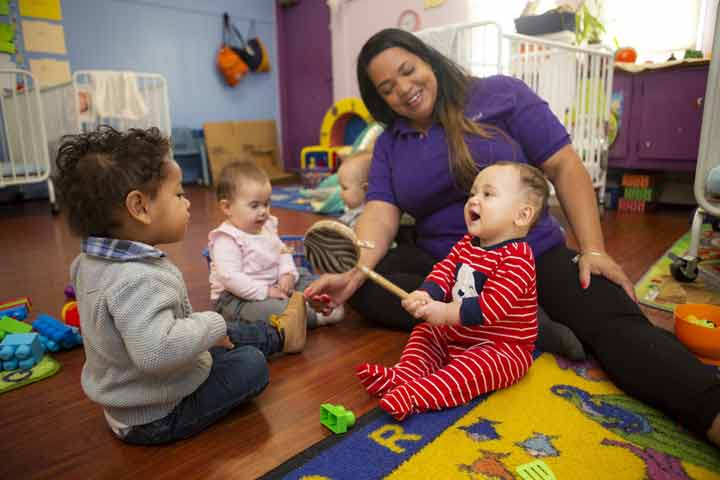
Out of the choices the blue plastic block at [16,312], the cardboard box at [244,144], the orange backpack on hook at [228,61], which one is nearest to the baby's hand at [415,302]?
the blue plastic block at [16,312]

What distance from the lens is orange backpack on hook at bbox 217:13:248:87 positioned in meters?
4.65

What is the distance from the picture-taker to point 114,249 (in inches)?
29.4

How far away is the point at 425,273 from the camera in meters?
1.35

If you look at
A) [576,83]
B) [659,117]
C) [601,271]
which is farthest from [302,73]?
[601,271]

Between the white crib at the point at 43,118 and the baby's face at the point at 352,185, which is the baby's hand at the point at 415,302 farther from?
the white crib at the point at 43,118

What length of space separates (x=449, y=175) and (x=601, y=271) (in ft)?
1.29

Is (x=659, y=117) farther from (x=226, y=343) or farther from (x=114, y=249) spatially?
(x=114, y=249)

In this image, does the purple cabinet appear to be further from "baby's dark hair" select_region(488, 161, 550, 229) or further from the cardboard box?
the cardboard box

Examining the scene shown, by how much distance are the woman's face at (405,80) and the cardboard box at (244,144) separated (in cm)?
330

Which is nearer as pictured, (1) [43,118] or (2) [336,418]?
(2) [336,418]

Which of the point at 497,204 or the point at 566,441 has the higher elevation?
the point at 497,204

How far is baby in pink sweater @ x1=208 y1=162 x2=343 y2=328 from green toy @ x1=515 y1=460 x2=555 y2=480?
650 mm

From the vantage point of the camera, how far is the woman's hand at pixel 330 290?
3.71 feet

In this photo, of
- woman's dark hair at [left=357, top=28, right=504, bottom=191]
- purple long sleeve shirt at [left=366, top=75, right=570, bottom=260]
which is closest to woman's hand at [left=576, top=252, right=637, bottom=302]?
purple long sleeve shirt at [left=366, top=75, right=570, bottom=260]
